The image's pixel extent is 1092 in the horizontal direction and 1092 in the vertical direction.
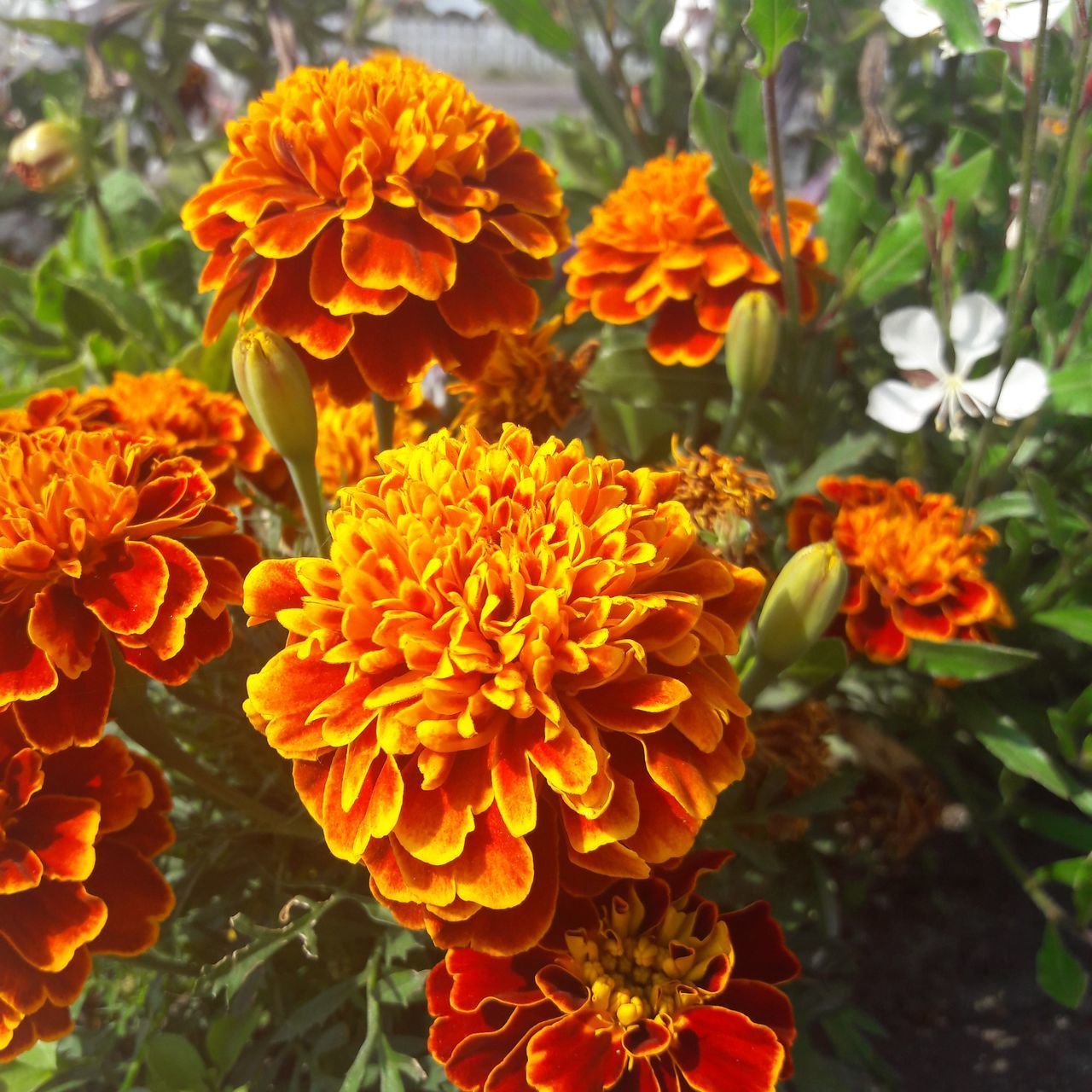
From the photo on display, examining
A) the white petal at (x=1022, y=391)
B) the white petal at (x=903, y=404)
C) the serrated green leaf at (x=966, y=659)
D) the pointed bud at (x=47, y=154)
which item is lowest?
the serrated green leaf at (x=966, y=659)

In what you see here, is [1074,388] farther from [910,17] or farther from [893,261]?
[910,17]

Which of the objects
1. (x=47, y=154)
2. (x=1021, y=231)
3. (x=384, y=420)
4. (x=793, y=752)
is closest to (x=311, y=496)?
(x=384, y=420)

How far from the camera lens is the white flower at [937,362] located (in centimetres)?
92

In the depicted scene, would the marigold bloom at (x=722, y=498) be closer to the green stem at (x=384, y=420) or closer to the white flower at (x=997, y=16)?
the green stem at (x=384, y=420)

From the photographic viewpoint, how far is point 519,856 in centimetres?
44

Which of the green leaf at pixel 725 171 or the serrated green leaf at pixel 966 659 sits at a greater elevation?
the green leaf at pixel 725 171

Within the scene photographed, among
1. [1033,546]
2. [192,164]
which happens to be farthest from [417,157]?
[192,164]

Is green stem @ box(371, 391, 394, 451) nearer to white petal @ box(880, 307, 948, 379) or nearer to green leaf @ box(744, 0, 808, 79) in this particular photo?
green leaf @ box(744, 0, 808, 79)

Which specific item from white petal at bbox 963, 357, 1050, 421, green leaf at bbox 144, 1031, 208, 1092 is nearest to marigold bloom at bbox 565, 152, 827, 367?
white petal at bbox 963, 357, 1050, 421

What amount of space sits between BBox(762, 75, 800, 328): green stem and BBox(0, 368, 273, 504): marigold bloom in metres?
0.46

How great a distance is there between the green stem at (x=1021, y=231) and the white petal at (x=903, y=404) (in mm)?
74

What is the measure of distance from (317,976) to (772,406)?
677 millimetres

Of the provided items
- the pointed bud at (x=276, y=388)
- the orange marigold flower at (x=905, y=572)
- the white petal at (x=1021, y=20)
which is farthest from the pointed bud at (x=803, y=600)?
the white petal at (x=1021, y=20)

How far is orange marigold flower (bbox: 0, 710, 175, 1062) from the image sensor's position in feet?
1.76
